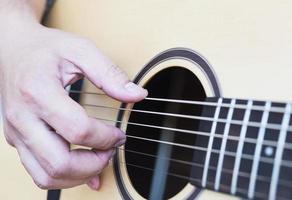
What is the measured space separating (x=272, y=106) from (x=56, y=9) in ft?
2.06

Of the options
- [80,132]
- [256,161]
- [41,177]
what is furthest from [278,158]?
[41,177]

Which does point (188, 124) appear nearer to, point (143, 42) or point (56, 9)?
point (143, 42)

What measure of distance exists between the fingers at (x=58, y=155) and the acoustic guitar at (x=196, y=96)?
0.23 feet

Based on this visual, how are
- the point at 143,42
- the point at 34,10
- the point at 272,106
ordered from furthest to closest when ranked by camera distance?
the point at 34,10 < the point at 143,42 < the point at 272,106

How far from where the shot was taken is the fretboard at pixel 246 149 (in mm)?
487

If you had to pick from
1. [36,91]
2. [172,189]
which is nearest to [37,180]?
[36,91]

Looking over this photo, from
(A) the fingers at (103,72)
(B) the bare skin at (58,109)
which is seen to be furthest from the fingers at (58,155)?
(A) the fingers at (103,72)

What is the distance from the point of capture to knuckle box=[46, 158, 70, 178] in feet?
2.14

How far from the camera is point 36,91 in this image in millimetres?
677

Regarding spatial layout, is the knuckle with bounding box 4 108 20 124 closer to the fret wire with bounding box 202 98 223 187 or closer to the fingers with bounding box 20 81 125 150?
the fingers with bounding box 20 81 125 150

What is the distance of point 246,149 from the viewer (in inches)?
20.6

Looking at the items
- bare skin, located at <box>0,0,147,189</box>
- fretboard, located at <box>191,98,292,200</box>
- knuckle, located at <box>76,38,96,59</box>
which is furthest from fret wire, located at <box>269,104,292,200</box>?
knuckle, located at <box>76,38,96,59</box>

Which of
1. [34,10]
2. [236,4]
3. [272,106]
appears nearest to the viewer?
[272,106]

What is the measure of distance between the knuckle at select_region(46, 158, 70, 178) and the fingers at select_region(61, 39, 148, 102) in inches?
4.8
